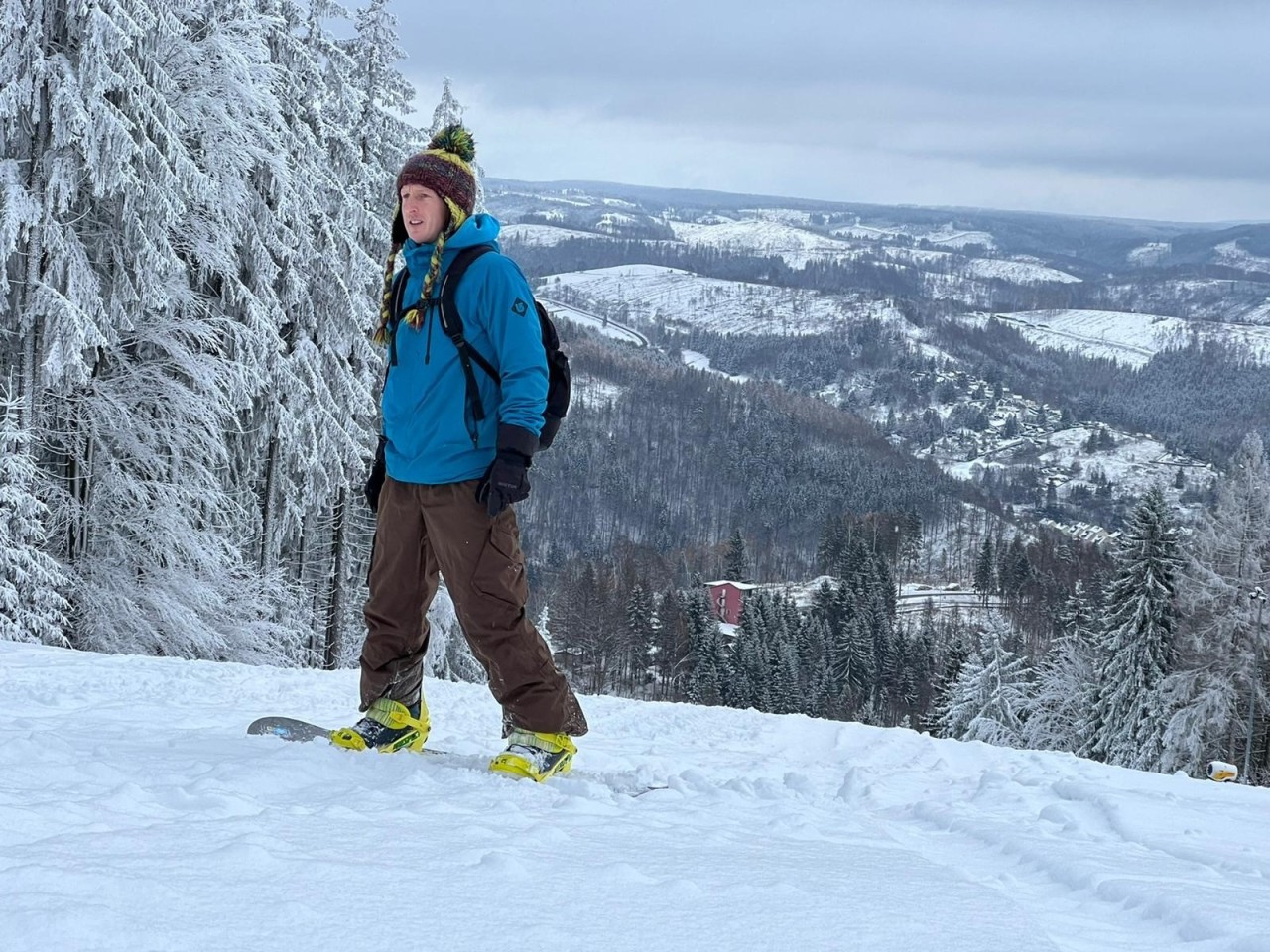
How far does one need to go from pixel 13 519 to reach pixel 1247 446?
24.3m

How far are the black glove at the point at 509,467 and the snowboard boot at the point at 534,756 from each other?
0.90 metres

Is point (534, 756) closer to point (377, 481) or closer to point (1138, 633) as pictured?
point (377, 481)

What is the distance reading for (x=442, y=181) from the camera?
348 cm

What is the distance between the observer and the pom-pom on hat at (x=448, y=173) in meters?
3.47

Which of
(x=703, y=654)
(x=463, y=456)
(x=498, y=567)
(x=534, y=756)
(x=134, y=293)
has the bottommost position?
(x=703, y=654)

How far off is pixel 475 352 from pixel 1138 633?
2482 centimetres

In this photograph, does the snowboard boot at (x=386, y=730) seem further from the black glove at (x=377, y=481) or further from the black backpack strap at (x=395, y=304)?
the black backpack strap at (x=395, y=304)

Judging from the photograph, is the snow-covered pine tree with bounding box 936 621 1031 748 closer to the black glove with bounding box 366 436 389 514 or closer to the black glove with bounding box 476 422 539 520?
the black glove with bounding box 366 436 389 514

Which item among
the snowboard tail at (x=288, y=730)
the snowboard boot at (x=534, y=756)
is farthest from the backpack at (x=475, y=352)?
the snowboard tail at (x=288, y=730)

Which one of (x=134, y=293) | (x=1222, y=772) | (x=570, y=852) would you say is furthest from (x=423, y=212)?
(x=134, y=293)

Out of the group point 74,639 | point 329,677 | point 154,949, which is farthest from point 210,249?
point 154,949

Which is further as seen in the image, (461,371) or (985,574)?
(985,574)

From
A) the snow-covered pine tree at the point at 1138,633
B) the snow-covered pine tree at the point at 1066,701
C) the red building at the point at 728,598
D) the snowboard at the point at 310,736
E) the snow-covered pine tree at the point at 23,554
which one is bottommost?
the red building at the point at 728,598

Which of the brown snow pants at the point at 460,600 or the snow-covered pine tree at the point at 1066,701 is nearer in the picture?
the brown snow pants at the point at 460,600
